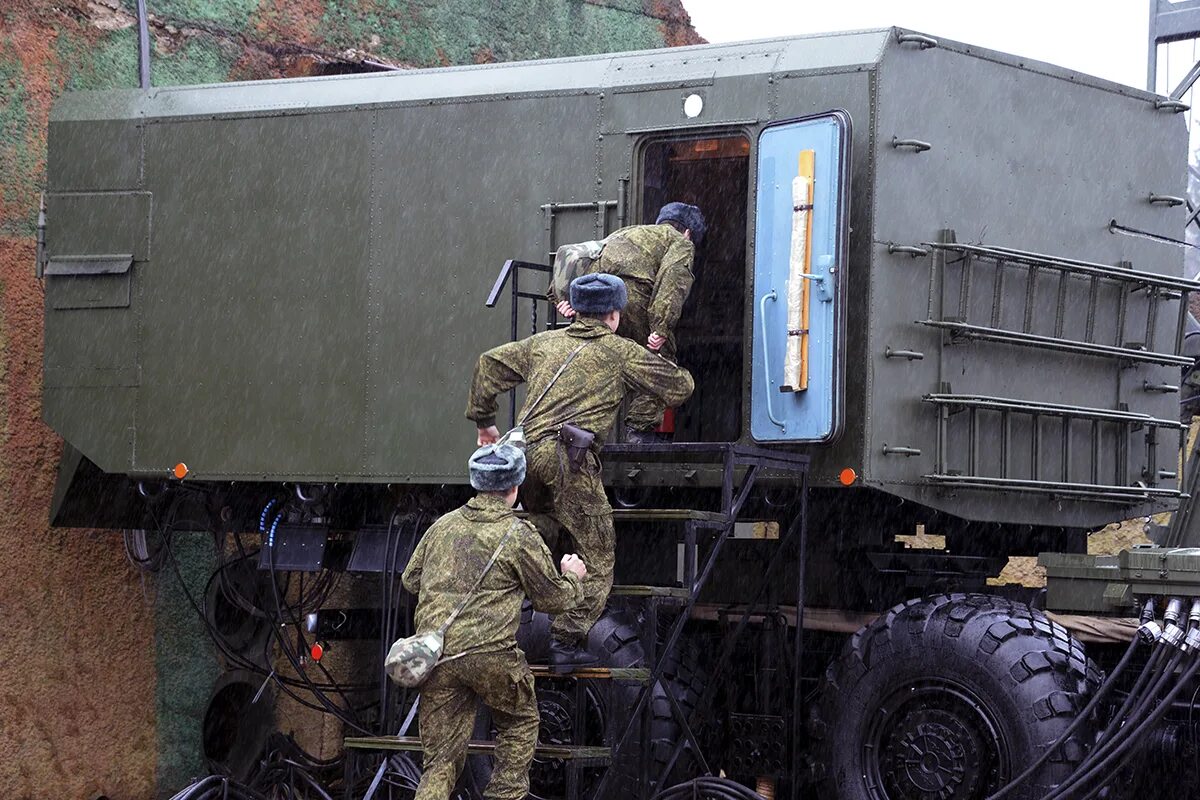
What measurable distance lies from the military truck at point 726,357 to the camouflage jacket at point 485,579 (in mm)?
721

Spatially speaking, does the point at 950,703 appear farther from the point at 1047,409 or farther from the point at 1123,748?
the point at 1047,409

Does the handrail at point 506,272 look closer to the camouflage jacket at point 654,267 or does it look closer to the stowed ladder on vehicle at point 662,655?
the camouflage jacket at point 654,267

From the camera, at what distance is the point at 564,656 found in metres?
7.76

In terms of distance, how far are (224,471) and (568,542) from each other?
8.53ft

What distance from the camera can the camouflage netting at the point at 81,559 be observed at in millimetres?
11086

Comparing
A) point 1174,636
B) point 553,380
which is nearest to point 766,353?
point 553,380

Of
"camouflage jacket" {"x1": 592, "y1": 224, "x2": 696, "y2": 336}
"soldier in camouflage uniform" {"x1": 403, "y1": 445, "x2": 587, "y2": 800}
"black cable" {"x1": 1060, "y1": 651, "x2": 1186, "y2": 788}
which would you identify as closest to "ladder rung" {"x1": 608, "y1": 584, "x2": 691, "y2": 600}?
"soldier in camouflage uniform" {"x1": 403, "y1": 445, "x2": 587, "y2": 800}

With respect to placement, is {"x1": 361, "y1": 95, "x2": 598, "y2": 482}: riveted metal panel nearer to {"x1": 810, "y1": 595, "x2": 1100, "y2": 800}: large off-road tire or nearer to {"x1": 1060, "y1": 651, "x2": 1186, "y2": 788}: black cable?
{"x1": 810, "y1": 595, "x2": 1100, "y2": 800}: large off-road tire

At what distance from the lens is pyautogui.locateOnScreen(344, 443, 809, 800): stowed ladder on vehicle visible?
301 inches

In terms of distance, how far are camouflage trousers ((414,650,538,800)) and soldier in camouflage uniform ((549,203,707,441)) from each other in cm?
161

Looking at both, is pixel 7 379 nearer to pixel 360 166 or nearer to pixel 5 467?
pixel 5 467

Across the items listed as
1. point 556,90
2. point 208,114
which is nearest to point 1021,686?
point 556,90

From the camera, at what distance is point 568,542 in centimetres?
819

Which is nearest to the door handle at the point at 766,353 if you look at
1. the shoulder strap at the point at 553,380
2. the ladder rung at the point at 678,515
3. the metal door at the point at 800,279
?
the metal door at the point at 800,279
